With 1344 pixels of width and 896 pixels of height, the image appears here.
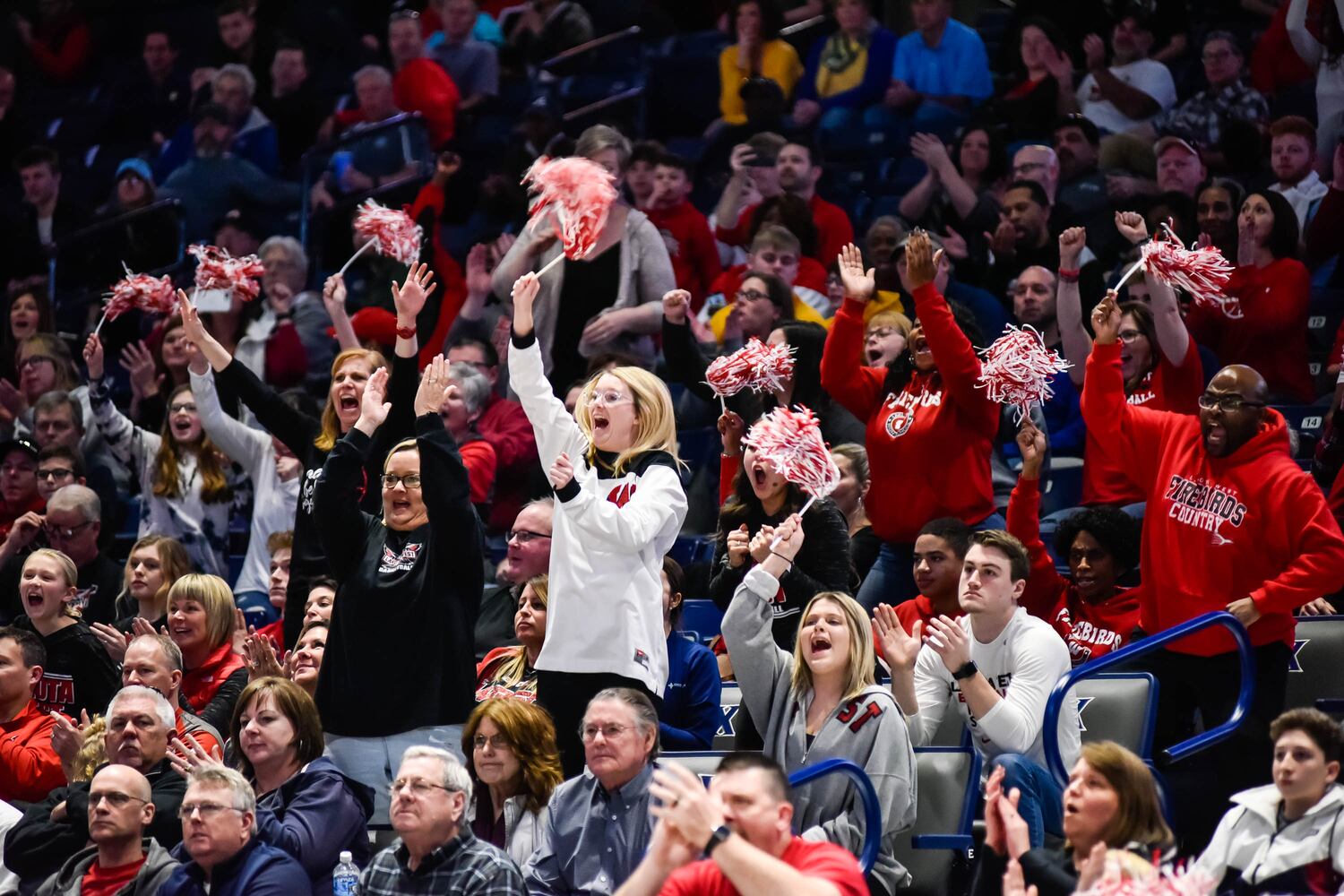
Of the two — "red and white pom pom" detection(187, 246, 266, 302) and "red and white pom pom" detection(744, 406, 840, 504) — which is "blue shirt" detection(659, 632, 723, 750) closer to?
"red and white pom pom" detection(744, 406, 840, 504)

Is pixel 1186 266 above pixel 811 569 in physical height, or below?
above

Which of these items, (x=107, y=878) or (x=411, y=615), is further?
(x=411, y=615)

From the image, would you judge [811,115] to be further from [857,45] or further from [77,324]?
[77,324]

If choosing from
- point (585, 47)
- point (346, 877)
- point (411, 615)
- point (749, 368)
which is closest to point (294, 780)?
point (346, 877)

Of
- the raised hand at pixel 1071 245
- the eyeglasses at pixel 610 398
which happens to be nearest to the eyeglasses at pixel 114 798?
the eyeglasses at pixel 610 398

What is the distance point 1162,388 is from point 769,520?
1827 mm

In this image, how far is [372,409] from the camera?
6191mm

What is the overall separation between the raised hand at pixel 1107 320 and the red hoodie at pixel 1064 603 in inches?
22.7

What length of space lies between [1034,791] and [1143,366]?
2.50 m

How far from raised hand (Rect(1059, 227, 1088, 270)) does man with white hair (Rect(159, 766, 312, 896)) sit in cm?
363

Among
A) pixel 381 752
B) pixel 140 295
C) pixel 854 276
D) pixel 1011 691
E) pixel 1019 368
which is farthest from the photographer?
pixel 140 295

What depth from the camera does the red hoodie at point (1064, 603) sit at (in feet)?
21.2

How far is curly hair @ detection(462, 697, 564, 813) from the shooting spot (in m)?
5.45

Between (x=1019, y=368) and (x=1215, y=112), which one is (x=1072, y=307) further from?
(x=1215, y=112)
